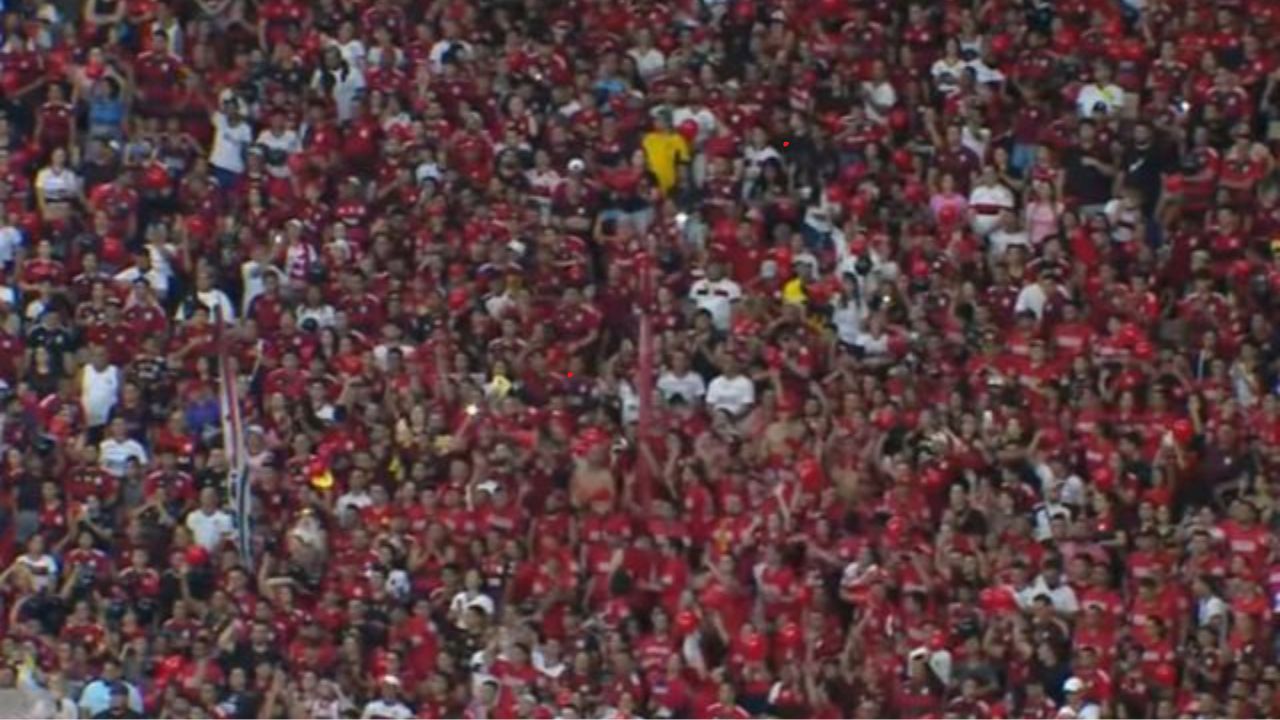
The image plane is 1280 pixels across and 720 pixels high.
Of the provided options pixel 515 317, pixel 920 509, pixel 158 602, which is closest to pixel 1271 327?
pixel 920 509

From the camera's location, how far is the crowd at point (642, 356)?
26.0 metres

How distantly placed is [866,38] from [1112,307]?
3313 millimetres

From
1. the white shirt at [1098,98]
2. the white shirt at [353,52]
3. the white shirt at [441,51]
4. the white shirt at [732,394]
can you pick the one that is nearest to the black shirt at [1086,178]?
the white shirt at [1098,98]

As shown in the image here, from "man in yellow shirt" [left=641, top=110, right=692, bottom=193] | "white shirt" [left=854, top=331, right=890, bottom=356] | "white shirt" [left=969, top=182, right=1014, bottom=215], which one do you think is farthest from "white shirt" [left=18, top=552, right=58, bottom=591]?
"white shirt" [left=969, top=182, right=1014, bottom=215]

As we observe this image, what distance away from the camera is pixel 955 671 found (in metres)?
25.6

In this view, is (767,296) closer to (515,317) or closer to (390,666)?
(515,317)

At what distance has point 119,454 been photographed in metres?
27.8

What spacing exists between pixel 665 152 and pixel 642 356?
2.31m

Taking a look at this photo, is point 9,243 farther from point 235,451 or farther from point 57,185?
point 235,451

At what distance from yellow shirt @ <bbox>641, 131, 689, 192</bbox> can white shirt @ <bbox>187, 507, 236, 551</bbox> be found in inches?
168

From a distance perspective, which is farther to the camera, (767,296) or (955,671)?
(767,296)

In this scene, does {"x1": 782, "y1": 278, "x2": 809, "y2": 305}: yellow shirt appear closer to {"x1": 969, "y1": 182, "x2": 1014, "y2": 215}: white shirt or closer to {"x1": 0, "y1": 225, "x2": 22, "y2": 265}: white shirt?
{"x1": 969, "y1": 182, "x2": 1014, "y2": 215}: white shirt

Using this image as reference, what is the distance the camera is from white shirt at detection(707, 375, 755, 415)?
27.7 metres

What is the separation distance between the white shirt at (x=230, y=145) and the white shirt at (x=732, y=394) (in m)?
4.22
